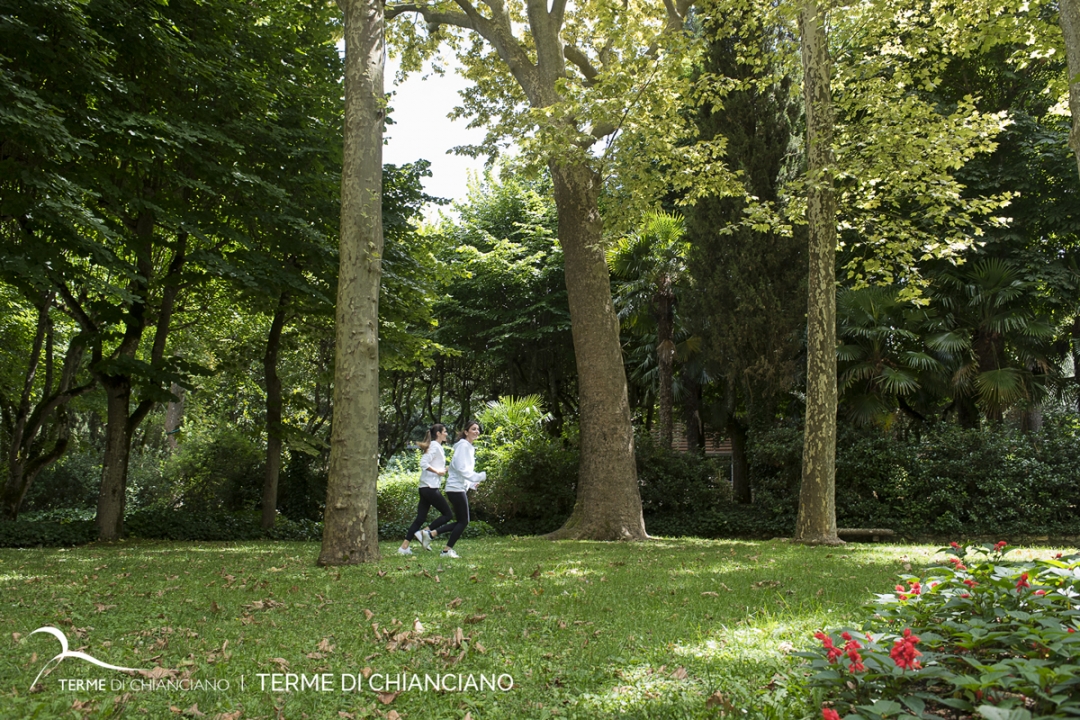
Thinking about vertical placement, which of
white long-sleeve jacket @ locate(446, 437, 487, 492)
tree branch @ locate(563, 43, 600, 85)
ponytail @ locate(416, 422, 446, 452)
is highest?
tree branch @ locate(563, 43, 600, 85)

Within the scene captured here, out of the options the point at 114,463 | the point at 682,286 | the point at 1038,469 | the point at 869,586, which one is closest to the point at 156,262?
the point at 114,463

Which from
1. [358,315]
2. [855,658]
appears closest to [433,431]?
[358,315]

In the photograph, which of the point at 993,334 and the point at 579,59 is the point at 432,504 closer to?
the point at 579,59

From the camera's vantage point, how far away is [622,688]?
357cm

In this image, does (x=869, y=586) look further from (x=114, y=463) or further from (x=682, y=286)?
(x=682, y=286)

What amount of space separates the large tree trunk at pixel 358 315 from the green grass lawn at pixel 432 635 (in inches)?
22.6

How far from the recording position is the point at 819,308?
456 inches

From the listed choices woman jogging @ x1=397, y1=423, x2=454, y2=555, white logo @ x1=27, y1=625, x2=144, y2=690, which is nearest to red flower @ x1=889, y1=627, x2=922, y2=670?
white logo @ x1=27, y1=625, x2=144, y2=690

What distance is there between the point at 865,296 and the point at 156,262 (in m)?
16.9

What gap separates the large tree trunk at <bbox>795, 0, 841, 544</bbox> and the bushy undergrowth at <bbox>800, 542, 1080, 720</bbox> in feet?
24.6

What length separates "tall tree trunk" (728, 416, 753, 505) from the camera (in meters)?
19.0

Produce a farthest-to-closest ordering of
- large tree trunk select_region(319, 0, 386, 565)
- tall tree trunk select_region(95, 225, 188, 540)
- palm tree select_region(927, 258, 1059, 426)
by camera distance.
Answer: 1. palm tree select_region(927, 258, 1059, 426)
2. tall tree trunk select_region(95, 225, 188, 540)
3. large tree trunk select_region(319, 0, 386, 565)

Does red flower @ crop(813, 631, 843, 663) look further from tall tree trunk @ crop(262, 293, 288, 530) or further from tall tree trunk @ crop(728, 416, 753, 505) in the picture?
tall tree trunk @ crop(728, 416, 753, 505)

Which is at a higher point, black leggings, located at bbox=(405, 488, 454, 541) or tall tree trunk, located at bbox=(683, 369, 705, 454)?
tall tree trunk, located at bbox=(683, 369, 705, 454)
